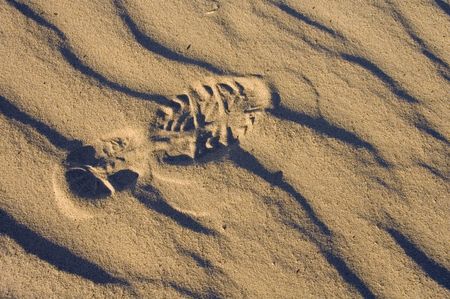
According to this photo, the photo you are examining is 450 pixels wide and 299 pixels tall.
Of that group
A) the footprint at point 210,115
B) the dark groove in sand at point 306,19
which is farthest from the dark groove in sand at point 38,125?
the dark groove in sand at point 306,19

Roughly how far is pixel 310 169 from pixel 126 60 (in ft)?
4.11

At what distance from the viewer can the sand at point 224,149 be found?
2.20m

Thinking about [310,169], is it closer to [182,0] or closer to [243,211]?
[243,211]

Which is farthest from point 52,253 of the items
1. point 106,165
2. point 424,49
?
point 424,49

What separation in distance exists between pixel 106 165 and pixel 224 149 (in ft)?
2.19

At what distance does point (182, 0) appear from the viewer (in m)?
2.59

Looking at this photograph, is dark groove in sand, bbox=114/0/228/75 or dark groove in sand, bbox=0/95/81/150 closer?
dark groove in sand, bbox=0/95/81/150

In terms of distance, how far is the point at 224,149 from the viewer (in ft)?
7.72

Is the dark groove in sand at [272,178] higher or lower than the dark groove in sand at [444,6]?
lower

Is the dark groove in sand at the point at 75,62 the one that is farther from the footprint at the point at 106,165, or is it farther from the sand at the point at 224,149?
the footprint at the point at 106,165

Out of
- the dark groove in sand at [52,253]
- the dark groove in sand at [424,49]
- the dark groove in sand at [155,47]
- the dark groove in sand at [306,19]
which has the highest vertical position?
the dark groove in sand at [424,49]

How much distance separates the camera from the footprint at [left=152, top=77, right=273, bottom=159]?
2357 millimetres

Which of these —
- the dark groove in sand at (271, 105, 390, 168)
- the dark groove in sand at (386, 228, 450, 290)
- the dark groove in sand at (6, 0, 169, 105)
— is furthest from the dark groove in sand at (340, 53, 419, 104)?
the dark groove in sand at (6, 0, 169, 105)

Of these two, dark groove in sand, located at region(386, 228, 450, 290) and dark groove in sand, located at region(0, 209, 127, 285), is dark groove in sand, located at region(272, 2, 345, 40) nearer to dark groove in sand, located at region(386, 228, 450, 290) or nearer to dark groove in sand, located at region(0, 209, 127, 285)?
dark groove in sand, located at region(386, 228, 450, 290)
